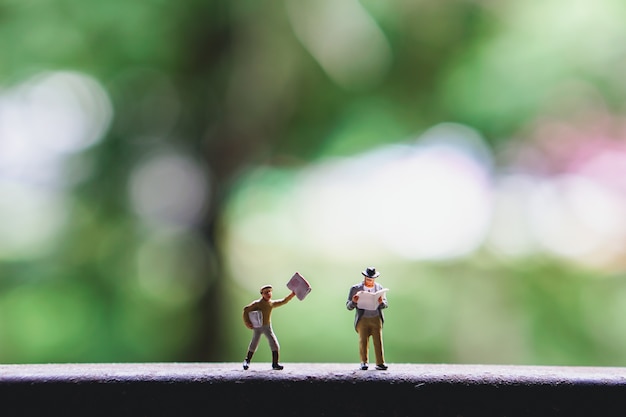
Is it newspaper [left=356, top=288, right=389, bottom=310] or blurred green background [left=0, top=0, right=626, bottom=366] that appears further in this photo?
blurred green background [left=0, top=0, right=626, bottom=366]

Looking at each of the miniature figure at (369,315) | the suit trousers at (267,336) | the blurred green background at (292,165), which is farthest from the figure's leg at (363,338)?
the blurred green background at (292,165)

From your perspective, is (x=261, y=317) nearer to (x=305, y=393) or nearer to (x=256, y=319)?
(x=256, y=319)

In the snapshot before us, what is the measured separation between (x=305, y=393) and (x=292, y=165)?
1891 mm

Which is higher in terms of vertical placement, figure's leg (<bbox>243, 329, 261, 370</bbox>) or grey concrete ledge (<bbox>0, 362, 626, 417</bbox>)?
figure's leg (<bbox>243, 329, 261, 370</bbox>)

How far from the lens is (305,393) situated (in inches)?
29.6

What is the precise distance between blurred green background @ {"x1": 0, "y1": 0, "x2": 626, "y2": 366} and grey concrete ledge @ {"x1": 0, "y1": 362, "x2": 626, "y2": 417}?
5.31ft

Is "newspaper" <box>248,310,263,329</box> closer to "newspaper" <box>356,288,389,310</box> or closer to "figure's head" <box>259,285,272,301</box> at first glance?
"figure's head" <box>259,285,272,301</box>

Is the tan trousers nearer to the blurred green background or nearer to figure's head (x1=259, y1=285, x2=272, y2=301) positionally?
figure's head (x1=259, y1=285, x2=272, y2=301)

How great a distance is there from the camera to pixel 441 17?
2477mm

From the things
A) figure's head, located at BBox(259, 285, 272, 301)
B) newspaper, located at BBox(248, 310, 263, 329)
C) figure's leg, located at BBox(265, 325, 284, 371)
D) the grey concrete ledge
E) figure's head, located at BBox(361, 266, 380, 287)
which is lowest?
the grey concrete ledge

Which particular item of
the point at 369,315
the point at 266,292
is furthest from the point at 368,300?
the point at 266,292

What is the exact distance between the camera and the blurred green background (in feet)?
7.82

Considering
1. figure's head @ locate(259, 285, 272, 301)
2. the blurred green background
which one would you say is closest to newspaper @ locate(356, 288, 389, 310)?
figure's head @ locate(259, 285, 272, 301)

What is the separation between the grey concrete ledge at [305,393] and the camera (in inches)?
29.3
